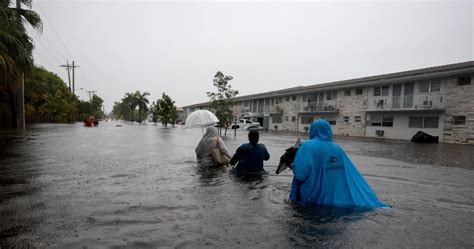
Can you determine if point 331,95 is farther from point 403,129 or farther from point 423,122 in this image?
point 423,122

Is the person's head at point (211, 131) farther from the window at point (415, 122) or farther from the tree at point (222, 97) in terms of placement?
the window at point (415, 122)

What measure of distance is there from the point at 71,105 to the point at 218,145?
163ft

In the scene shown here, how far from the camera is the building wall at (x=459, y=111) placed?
74.2 ft

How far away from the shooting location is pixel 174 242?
3.29 meters

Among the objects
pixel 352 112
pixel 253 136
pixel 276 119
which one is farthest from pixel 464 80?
pixel 276 119

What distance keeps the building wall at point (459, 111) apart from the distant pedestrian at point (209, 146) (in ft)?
80.1

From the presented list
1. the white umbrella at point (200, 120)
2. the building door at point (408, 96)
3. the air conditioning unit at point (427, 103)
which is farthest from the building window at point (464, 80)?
the white umbrella at point (200, 120)

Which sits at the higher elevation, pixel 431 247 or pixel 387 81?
pixel 387 81

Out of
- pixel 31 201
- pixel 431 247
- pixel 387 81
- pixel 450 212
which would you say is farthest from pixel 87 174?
pixel 387 81

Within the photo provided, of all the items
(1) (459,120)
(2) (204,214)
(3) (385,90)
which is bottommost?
(2) (204,214)

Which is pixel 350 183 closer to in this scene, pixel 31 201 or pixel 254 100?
pixel 31 201

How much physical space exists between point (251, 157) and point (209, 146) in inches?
64.5

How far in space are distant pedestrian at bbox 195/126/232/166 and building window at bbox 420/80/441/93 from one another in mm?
26086

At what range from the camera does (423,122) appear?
86.1ft
